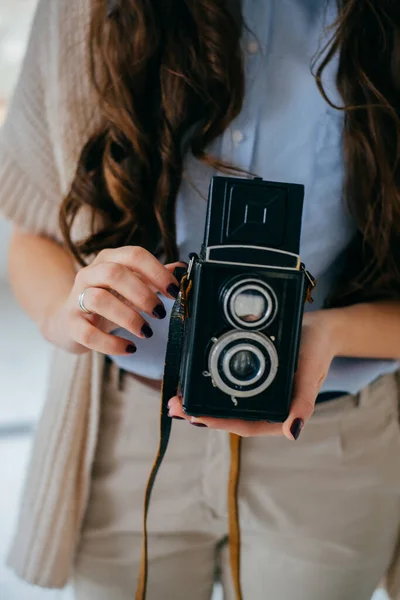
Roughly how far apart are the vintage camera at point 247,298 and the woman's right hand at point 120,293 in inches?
1.3

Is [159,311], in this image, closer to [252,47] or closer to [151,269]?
[151,269]

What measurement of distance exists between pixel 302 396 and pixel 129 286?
157 millimetres

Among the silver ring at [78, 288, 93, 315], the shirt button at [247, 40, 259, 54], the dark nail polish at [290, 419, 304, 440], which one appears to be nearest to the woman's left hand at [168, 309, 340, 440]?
the dark nail polish at [290, 419, 304, 440]

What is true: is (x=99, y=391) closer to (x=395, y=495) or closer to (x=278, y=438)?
(x=278, y=438)

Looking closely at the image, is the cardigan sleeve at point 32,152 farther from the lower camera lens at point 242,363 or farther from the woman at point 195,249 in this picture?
the lower camera lens at point 242,363

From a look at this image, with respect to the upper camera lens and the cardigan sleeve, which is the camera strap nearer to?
the upper camera lens

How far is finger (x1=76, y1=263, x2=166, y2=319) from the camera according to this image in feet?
1.50

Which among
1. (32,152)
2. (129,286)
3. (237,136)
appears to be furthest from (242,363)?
(32,152)

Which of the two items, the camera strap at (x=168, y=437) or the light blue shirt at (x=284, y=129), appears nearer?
the camera strap at (x=168, y=437)

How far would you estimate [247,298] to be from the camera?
416 mm

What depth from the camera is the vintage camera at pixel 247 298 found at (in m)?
0.41

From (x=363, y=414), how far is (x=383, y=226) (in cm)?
21

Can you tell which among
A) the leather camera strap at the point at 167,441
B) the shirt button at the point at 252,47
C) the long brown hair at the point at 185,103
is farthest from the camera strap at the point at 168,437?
the shirt button at the point at 252,47

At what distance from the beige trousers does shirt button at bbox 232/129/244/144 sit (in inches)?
10.7
